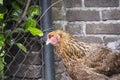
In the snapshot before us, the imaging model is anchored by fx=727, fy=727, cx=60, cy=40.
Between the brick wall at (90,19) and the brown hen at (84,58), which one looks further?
the brick wall at (90,19)

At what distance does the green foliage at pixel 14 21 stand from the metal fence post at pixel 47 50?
0.06 m

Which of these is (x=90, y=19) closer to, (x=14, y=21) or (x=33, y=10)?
(x=33, y=10)

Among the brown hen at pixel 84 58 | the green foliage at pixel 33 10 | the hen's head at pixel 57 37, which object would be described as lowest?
the brown hen at pixel 84 58

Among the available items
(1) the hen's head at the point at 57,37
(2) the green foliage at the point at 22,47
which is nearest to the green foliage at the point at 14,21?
(2) the green foliage at the point at 22,47

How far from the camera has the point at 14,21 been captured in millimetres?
5727

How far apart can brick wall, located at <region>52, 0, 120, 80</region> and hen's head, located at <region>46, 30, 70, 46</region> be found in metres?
0.28

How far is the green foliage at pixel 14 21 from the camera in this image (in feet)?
18.4

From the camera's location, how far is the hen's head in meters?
5.53

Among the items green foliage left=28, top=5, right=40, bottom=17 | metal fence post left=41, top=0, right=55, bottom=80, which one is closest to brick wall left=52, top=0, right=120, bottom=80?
Result: metal fence post left=41, top=0, right=55, bottom=80

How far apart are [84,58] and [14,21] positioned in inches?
25.4

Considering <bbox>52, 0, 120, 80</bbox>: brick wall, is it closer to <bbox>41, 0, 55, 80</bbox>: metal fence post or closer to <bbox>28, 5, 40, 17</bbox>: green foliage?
<bbox>41, 0, 55, 80</bbox>: metal fence post

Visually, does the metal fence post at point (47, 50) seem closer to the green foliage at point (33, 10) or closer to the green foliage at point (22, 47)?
the green foliage at point (33, 10)

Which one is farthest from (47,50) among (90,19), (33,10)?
(90,19)

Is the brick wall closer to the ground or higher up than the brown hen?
higher up
